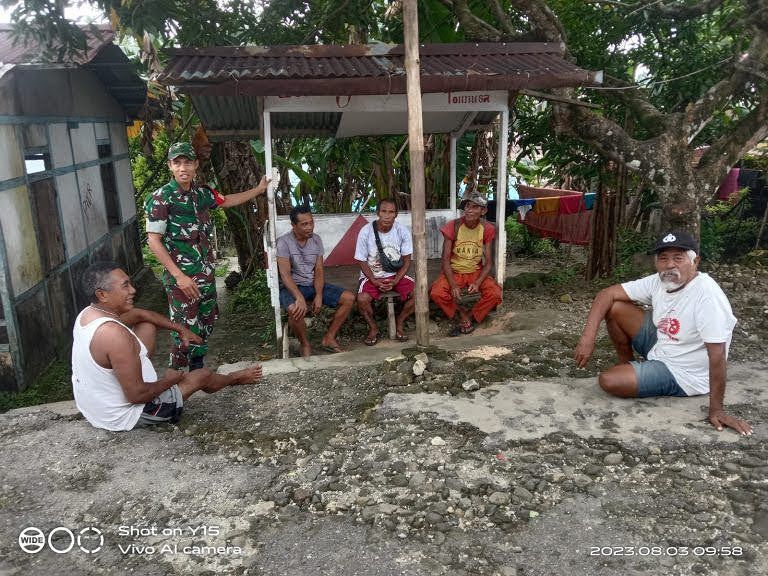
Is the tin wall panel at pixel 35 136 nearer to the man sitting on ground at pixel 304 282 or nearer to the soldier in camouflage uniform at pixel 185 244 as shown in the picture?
the soldier in camouflage uniform at pixel 185 244

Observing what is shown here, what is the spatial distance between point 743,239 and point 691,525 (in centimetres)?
666

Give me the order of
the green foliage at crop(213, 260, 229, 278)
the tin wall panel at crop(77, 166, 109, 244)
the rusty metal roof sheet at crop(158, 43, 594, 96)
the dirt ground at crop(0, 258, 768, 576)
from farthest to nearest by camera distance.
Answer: the green foliage at crop(213, 260, 229, 278)
the tin wall panel at crop(77, 166, 109, 244)
the rusty metal roof sheet at crop(158, 43, 594, 96)
the dirt ground at crop(0, 258, 768, 576)

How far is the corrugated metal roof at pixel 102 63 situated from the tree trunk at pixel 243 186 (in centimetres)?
157

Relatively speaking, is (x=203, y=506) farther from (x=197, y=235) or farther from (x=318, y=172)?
(x=318, y=172)

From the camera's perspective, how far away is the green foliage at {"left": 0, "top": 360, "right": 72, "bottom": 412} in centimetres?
521

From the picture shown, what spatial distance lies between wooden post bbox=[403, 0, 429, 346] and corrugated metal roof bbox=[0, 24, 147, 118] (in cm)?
359

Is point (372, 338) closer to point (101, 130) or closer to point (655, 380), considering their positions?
point (655, 380)

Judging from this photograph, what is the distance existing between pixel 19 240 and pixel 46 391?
4.65ft

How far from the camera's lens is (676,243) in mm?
3307

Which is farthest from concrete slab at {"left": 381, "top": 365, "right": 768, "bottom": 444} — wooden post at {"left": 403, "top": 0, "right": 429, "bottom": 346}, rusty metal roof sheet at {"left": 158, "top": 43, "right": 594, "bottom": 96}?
rusty metal roof sheet at {"left": 158, "top": 43, "right": 594, "bottom": 96}

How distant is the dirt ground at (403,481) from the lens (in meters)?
2.42

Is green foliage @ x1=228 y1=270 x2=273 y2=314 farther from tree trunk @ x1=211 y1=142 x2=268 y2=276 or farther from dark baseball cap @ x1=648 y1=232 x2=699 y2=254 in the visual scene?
dark baseball cap @ x1=648 y1=232 x2=699 y2=254

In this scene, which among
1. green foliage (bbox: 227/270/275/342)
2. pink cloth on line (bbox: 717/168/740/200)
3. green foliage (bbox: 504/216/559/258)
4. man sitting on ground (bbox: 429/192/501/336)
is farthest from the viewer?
green foliage (bbox: 504/216/559/258)

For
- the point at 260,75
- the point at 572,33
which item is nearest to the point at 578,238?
the point at 572,33
